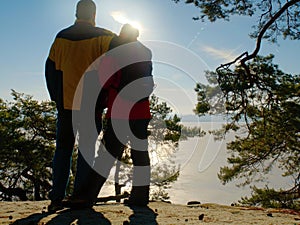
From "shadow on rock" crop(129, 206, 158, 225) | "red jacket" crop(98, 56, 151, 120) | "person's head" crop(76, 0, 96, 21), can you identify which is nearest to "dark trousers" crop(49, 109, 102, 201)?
"red jacket" crop(98, 56, 151, 120)

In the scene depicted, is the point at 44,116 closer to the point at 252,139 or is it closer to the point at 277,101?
the point at 252,139

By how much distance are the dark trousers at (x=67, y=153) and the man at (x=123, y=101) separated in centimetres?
7

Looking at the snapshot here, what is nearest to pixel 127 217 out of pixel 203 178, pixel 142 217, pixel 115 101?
pixel 142 217

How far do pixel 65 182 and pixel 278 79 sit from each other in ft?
26.3

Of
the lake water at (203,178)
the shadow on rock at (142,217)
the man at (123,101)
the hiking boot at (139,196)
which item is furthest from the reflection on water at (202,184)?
the shadow on rock at (142,217)

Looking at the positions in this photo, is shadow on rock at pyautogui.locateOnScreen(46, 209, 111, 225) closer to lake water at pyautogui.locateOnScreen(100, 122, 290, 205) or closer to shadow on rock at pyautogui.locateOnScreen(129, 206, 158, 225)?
shadow on rock at pyautogui.locateOnScreen(129, 206, 158, 225)

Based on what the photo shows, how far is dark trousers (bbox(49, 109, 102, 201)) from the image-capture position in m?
2.29

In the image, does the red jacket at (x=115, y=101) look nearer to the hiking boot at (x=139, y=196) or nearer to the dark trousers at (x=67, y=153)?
the dark trousers at (x=67, y=153)

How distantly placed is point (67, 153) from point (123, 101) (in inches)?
21.4

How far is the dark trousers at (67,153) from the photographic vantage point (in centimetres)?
229

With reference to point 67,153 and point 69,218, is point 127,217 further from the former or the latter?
point 67,153

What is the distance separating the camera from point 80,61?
2.24 m

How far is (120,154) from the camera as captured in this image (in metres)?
2.49

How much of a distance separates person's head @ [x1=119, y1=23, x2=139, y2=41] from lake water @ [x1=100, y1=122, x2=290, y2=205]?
5.43 meters
